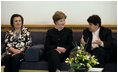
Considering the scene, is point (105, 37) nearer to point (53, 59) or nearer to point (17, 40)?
point (53, 59)

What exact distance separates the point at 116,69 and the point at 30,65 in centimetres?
138

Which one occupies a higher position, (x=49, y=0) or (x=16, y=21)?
(x=49, y=0)

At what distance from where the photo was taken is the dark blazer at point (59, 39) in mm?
4480

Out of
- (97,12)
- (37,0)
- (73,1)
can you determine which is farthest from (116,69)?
(37,0)

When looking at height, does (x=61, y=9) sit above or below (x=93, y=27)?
above

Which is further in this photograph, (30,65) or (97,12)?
(97,12)

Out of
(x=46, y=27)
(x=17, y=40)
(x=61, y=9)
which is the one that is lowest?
(x=17, y=40)

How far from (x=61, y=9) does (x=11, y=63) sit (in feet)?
5.07

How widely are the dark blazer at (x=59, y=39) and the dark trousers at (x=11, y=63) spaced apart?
58cm

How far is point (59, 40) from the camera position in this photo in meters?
4.49

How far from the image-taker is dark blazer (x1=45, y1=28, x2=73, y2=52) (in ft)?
14.7

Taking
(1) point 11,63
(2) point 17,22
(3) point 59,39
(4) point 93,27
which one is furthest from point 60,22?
(1) point 11,63

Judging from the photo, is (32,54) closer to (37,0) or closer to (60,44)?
(60,44)

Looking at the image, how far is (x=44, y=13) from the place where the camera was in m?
5.15
